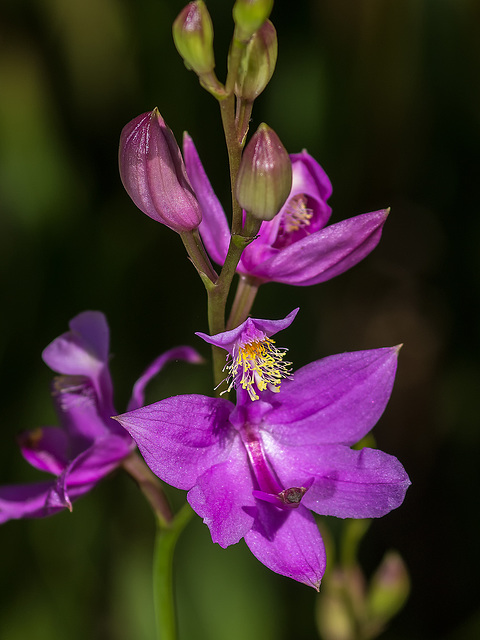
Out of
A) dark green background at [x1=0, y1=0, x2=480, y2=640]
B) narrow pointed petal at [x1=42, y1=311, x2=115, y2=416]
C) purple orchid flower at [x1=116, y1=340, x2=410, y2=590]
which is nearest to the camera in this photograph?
purple orchid flower at [x1=116, y1=340, x2=410, y2=590]

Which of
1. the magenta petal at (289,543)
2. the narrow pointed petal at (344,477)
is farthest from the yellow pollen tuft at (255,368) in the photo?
the magenta petal at (289,543)

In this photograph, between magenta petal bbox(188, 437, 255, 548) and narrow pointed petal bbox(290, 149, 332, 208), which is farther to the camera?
narrow pointed petal bbox(290, 149, 332, 208)

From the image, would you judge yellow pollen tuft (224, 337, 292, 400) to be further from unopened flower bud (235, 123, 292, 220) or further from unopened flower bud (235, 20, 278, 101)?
unopened flower bud (235, 20, 278, 101)

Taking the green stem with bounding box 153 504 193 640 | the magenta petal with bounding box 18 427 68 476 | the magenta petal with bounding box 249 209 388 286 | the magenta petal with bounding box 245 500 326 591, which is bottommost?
the green stem with bounding box 153 504 193 640

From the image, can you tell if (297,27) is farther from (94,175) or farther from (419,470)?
(419,470)

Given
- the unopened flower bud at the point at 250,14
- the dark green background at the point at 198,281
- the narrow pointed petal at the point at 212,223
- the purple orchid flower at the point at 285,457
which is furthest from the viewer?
the dark green background at the point at 198,281

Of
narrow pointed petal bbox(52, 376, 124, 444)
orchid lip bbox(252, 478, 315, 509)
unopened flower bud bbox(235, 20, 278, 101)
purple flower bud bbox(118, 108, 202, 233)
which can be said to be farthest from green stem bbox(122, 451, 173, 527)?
unopened flower bud bbox(235, 20, 278, 101)

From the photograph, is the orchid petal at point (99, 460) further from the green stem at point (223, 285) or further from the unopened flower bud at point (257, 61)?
the unopened flower bud at point (257, 61)
